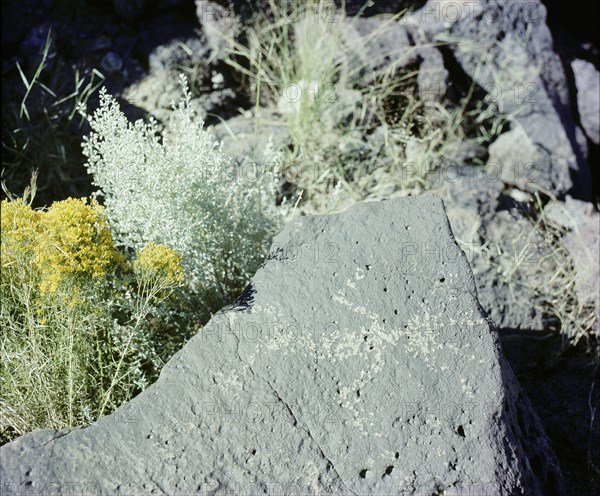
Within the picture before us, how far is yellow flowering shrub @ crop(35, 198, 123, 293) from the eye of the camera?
2734 mm

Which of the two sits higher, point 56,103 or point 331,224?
point 56,103

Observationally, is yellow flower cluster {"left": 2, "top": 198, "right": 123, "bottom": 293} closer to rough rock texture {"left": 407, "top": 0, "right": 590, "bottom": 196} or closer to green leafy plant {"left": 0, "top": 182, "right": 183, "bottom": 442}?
green leafy plant {"left": 0, "top": 182, "right": 183, "bottom": 442}

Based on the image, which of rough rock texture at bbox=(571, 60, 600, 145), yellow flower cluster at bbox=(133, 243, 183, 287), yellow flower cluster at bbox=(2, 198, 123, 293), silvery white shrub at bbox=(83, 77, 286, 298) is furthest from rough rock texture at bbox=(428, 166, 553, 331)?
yellow flower cluster at bbox=(2, 198, 123, 293)

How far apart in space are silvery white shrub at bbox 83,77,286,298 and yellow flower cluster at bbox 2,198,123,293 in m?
0.29

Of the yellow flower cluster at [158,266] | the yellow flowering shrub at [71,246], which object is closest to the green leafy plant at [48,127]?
the yellow flowering shrub at [71,246]

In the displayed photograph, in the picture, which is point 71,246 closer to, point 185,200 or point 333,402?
point 185,200

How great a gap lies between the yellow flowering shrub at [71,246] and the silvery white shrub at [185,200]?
33 cm

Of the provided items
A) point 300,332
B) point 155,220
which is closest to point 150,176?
point 155,220

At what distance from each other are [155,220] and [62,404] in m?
0.84

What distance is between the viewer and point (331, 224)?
3045mm

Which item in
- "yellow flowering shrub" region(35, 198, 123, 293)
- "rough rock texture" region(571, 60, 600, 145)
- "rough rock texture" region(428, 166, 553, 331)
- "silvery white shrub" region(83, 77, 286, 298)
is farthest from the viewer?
"rough rock texture" region(571, 60, 600, 145)

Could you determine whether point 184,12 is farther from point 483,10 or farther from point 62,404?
point 62,404

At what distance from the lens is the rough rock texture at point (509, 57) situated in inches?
189

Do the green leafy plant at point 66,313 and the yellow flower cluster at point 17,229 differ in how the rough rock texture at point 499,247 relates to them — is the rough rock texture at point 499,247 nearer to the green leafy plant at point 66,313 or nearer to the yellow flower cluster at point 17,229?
the green leafy plant at point 66,313
